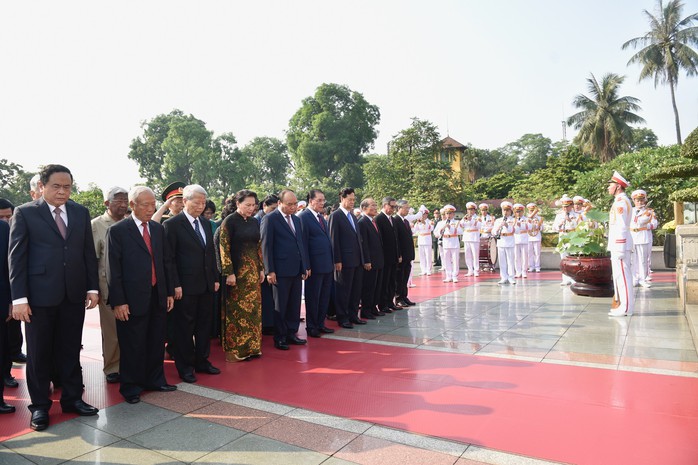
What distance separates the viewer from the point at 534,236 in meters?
12.1

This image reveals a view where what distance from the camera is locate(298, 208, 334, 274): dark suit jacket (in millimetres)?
5941

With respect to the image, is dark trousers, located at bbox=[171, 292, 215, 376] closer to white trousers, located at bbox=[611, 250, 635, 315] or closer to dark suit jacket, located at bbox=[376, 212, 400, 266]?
dark suit jacket, located at bbox=[376, 212, 400, 266]

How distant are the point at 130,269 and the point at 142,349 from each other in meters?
0.67

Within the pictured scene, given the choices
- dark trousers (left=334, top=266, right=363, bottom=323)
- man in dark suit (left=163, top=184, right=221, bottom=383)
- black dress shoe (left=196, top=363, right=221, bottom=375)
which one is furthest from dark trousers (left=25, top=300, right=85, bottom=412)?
dark trousers (left=334, top=266, right=363, bottom=323)

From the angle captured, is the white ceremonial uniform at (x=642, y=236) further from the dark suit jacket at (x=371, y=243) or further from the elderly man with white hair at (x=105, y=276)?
the elderly man with white hair at (x=105, y=276)

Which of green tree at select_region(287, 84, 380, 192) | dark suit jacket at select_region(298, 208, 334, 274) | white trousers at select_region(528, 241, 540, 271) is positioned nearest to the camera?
dark suit jacket at select_region(298, 208, 334, 274)

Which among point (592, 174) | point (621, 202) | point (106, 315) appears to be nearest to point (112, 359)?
point (106, 315)

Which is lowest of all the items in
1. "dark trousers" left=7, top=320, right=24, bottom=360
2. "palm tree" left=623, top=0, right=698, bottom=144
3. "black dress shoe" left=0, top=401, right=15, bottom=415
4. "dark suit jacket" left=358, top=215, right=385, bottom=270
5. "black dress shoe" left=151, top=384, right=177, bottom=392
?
"black dress shoe" left=151, top=384, right=177, bottom=392

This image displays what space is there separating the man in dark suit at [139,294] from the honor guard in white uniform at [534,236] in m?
9.62

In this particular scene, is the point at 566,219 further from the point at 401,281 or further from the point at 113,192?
the point at 113,192

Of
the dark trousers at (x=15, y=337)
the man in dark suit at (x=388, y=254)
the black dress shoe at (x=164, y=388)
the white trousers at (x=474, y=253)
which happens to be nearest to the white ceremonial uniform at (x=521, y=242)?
the white trousers at (x=474, y=253)

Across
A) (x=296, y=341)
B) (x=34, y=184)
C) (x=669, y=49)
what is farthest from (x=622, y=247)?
(x=669, y=49)

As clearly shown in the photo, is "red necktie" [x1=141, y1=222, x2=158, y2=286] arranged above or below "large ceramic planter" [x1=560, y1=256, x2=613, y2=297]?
above

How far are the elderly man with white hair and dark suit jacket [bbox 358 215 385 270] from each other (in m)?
3.26
